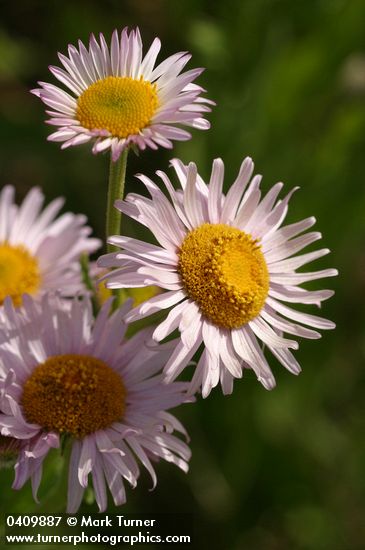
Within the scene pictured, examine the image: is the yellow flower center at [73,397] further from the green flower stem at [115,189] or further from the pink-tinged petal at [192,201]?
the pink-tinged petal at [192,201]

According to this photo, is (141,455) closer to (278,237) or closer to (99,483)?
(99,483)

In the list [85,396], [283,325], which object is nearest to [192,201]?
[283,325]

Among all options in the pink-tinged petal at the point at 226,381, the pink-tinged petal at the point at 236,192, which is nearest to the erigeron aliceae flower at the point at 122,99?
the pink-tinged petal at the point at 236,192

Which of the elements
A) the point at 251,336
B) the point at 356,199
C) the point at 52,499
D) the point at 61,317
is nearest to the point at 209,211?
the point at 251,336

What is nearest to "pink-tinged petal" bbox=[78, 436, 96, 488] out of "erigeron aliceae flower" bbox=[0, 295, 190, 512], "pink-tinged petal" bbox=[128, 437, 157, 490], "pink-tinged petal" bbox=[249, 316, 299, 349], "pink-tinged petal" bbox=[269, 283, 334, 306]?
"erigeron aliceae flower" bbox=[0, 295, 190, 512]

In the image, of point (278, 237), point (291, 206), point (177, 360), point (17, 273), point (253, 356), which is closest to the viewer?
point (177, 360)

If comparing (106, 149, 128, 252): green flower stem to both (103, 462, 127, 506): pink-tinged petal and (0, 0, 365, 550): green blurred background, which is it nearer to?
(103, 462, 127, 506): pink-tinged petal

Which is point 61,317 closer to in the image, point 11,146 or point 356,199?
point 356,199
